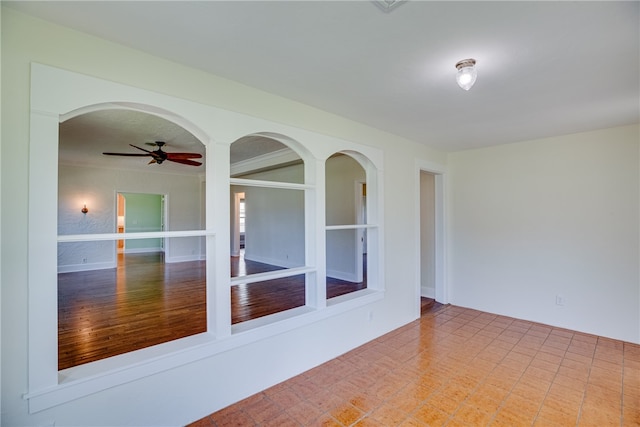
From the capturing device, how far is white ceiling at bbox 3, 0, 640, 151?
153cm

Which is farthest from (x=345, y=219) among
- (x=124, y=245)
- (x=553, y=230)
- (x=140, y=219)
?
(x=124, y=245)

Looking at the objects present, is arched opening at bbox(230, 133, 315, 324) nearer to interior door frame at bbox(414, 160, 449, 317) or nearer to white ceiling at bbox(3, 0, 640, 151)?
white ceiling at bbox(3, 0, 640, 151)

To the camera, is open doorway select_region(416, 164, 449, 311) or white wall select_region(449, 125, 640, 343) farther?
open doorway select_region(416, 164, 449, 311)

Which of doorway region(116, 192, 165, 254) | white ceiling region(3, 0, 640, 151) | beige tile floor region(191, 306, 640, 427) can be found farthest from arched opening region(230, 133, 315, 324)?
doorway region(116, 192, 165, 254)

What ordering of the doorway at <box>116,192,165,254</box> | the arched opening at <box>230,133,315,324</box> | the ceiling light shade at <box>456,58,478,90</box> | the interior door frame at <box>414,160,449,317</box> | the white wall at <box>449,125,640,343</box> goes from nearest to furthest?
the ceiling light shade at <box>456,58,478,90</box> < the white wall at <box>449,125,640,343</box> < the arched opening at <box>230,133,315,324</box> < the interior door frame at <box>414,160,449,317</box> < the doorway at <box>116,192,165,254</box>

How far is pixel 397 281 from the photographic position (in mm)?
3943

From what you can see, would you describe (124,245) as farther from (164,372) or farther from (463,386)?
(463,386)

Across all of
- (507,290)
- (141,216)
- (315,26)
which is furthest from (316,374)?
(141,216)

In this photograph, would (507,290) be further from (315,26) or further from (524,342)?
(315,26)

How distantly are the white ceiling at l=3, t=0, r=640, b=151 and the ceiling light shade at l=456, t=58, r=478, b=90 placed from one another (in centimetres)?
5

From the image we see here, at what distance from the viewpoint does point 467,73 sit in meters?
2.00

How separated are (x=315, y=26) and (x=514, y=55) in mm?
1308

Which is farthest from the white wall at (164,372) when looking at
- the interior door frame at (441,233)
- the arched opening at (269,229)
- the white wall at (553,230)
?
the white wall at (553,230)

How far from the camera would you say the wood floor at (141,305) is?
3.22 meters
